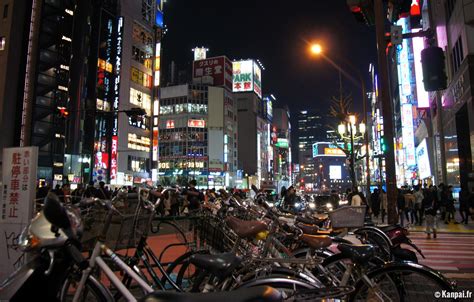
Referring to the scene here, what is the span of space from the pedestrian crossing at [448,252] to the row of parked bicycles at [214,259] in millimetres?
3531

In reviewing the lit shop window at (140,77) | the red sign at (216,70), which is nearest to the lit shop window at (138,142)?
the lit shop window at (140,77)

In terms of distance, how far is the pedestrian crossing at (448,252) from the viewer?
841cm

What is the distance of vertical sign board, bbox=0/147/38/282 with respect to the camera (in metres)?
5.93

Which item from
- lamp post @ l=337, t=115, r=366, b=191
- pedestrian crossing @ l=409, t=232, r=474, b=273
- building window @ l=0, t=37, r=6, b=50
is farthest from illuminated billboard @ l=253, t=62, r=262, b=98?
pedestrian crossing @ l=409, t=232, r=474, b=273

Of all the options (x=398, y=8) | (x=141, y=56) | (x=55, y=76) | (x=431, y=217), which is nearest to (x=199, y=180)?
(x=141, y=56)

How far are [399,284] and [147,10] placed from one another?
6882 centimetres

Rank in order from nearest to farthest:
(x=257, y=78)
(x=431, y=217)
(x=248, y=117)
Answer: (x=431, y=217) < (x=248, y=117) < (x=257, y=78)

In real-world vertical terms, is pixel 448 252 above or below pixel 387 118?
below

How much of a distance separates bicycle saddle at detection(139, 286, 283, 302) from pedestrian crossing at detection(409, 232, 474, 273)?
7258 mm

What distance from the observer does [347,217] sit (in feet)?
18.9

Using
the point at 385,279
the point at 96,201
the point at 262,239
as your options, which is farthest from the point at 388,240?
the point at 96,201

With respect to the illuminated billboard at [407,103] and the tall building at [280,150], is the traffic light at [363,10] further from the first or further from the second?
the tall building at [280,150]

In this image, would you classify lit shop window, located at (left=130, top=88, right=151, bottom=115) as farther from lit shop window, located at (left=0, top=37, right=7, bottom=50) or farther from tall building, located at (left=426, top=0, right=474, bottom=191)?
tall building, located at (left=426, top=0, right=474, bottom=191)
